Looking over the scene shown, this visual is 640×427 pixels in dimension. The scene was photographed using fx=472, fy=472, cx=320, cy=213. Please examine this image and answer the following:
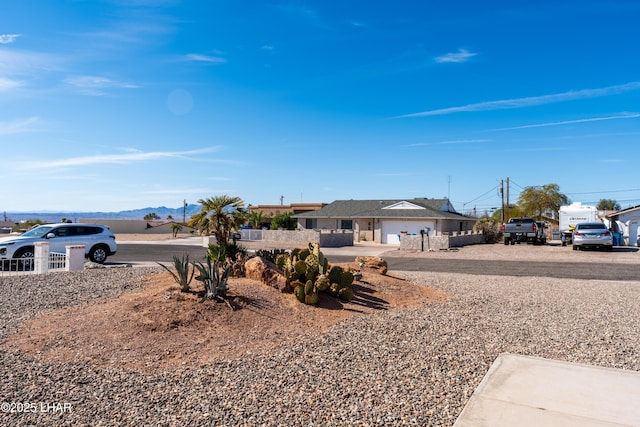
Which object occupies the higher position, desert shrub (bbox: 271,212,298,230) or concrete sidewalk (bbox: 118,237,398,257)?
desert shrub (bbox: 271,212,298,230)

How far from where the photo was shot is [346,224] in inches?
1699

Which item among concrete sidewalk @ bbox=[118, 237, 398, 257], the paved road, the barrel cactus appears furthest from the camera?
concrete sidewalk @ bbox=[118, 237, 398, 257]

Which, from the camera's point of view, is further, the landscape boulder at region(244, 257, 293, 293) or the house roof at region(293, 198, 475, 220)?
the house roof at region(293, 198, 475, 220)

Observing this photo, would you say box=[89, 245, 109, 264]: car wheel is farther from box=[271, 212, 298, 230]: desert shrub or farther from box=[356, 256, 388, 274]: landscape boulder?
box=[271, 212, 298, 230]: desert shrub

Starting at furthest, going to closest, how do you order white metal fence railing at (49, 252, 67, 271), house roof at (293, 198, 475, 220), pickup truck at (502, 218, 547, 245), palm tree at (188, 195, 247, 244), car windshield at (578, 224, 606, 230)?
house roof at (293, 198, 475, 220), pickup truck at (502, 218, 547, 245), car windshield at (578, 224, 606, 230), white metal fence railing at (49, 252, 67, 271), palm tree at (188, 195, 247, 244)

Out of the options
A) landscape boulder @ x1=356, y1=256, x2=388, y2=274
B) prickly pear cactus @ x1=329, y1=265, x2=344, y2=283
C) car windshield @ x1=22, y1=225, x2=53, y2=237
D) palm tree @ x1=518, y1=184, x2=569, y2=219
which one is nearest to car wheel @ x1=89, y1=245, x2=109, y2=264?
car windshield @ x1=22, y1=225, x2=53, y2=237

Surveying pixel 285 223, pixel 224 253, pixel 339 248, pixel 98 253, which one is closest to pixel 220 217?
pixel 224 253

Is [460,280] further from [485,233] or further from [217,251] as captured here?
[485,233]

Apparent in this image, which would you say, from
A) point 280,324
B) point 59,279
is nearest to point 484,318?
point 280,324

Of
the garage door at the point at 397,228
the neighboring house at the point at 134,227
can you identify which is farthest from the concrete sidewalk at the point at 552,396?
the neighboring house at the point at 134,227

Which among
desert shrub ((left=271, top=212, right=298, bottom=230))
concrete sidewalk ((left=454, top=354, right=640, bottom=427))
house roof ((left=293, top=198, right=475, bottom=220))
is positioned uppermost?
house roof ((left=293, top=198, right=475, bottom=220))

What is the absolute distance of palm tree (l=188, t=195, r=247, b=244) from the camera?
46.0ft

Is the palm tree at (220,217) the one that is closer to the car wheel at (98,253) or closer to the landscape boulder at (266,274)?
the landscape boulder at (266,274)

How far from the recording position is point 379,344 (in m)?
6.76
